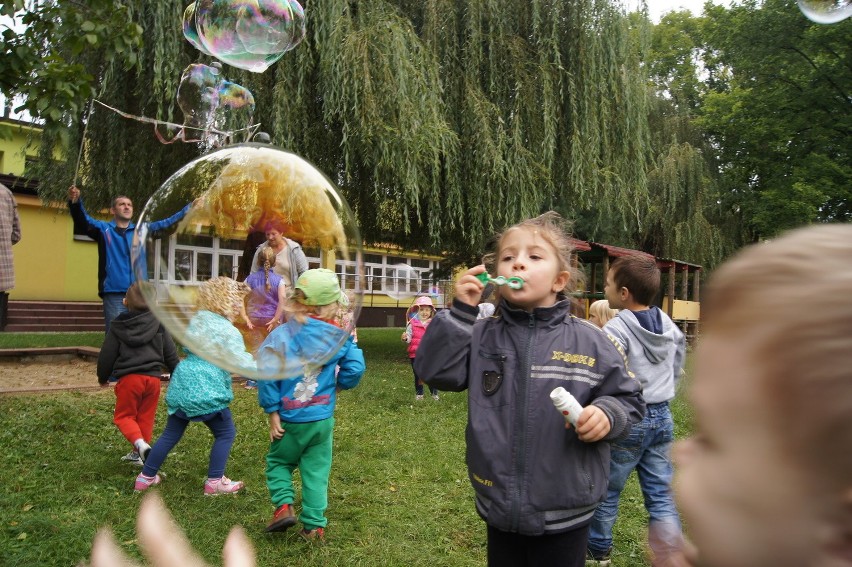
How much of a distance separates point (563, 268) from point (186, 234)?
5.44ft

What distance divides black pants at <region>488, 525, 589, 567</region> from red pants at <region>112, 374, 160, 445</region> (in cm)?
363

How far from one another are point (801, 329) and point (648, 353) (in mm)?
3775

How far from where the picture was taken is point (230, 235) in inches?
118

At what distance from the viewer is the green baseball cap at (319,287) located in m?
3.09

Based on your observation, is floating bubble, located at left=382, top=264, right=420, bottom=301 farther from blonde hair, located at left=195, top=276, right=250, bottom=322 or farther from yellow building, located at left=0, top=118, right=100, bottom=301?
yellow building, located at left=0, top=118, right=100, bottom=301

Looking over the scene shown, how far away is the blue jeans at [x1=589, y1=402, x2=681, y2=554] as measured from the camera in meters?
3.82

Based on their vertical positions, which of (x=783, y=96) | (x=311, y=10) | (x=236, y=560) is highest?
(x=783, y=96)

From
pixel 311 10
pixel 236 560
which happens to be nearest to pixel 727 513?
pixel 236 560

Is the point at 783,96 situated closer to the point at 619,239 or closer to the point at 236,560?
the point at 619,239

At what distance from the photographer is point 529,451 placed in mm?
A: 2447

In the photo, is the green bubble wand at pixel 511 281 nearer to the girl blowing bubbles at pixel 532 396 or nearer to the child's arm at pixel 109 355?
the girl blowing bubbles at pixel 532 396

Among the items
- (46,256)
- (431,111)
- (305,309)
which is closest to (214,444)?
(305,309)

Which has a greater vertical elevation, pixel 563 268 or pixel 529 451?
pixel 563 268

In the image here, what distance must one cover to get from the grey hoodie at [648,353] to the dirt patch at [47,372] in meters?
6.81
